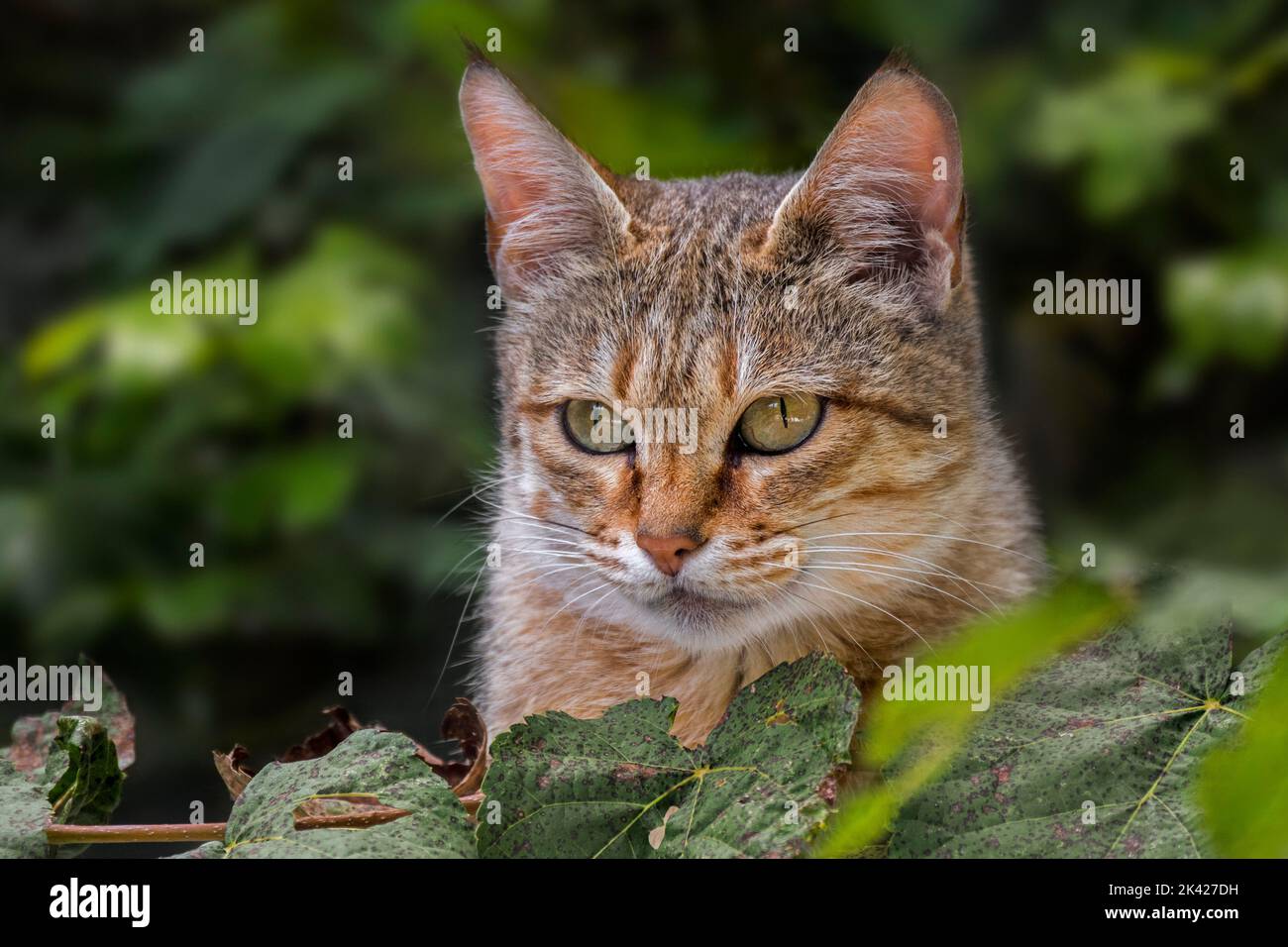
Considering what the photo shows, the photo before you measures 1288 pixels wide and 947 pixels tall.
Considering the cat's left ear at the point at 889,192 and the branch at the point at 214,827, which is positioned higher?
the cat's left ear at the point at 889,192

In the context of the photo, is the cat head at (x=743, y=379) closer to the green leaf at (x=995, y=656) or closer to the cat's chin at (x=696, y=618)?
the cat's chin at (x=696, y=618)

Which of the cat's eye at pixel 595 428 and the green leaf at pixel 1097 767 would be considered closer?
the green leaf at pixel 1097 767

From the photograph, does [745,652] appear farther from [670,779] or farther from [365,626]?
[365,626]

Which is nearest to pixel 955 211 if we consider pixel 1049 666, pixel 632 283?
pixel 632 283

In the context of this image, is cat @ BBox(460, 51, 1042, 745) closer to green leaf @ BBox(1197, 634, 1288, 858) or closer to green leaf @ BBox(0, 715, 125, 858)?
green leaf @ BBox(0, 715, 125, 858)

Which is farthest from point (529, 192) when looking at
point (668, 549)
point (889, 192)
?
point (668, 549)

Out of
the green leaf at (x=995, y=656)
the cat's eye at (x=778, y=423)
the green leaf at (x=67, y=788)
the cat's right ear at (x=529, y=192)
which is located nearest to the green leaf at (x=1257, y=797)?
the green leaf at (x=995, y=656)
